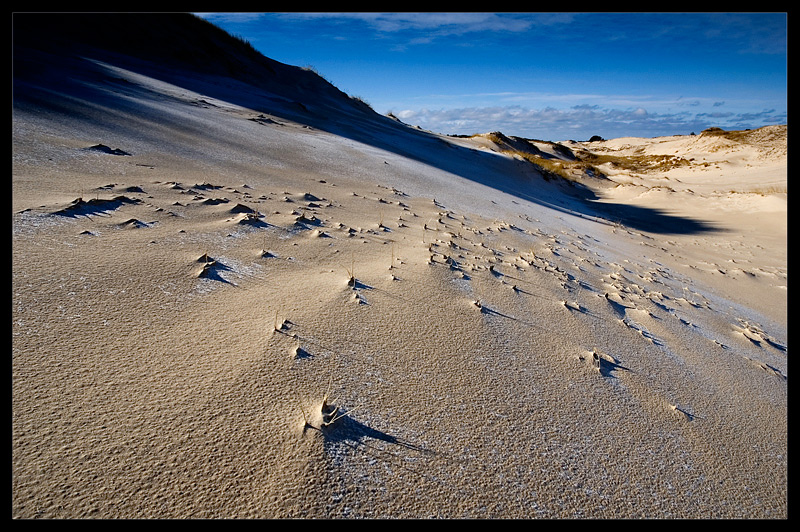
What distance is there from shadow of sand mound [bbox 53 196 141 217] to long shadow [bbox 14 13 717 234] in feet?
10.2

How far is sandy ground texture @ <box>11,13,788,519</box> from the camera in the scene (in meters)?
1.18

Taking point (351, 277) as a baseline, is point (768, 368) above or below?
below

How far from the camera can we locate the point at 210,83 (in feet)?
36.2

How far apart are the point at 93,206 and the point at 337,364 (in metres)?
2.36

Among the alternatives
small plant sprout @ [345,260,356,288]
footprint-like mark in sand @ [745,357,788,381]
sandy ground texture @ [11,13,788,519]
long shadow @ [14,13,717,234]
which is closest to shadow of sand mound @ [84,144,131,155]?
sandy ground texture @ [11,13,788,519]

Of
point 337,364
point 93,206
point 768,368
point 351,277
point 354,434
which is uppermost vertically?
point 93,206

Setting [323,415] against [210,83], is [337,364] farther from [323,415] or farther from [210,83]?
[210,83]

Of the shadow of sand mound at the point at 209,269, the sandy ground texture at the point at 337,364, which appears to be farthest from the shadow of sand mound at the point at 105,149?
the shadow of sand mound at the point at 209,269

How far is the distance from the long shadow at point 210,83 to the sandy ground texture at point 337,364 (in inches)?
122

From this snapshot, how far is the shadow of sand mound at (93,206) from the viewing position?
263 centimetres

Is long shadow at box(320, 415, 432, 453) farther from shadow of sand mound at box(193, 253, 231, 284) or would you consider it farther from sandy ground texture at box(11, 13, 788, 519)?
shadow of sand mound at box(193, 253, 231, 284)

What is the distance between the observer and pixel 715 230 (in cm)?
982

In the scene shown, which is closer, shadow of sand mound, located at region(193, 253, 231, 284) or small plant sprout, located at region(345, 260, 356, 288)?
shadow of sand mound, located at region(193, 253, 231, 284)

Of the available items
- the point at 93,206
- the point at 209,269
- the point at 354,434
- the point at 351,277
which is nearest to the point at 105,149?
the point at 93,206
